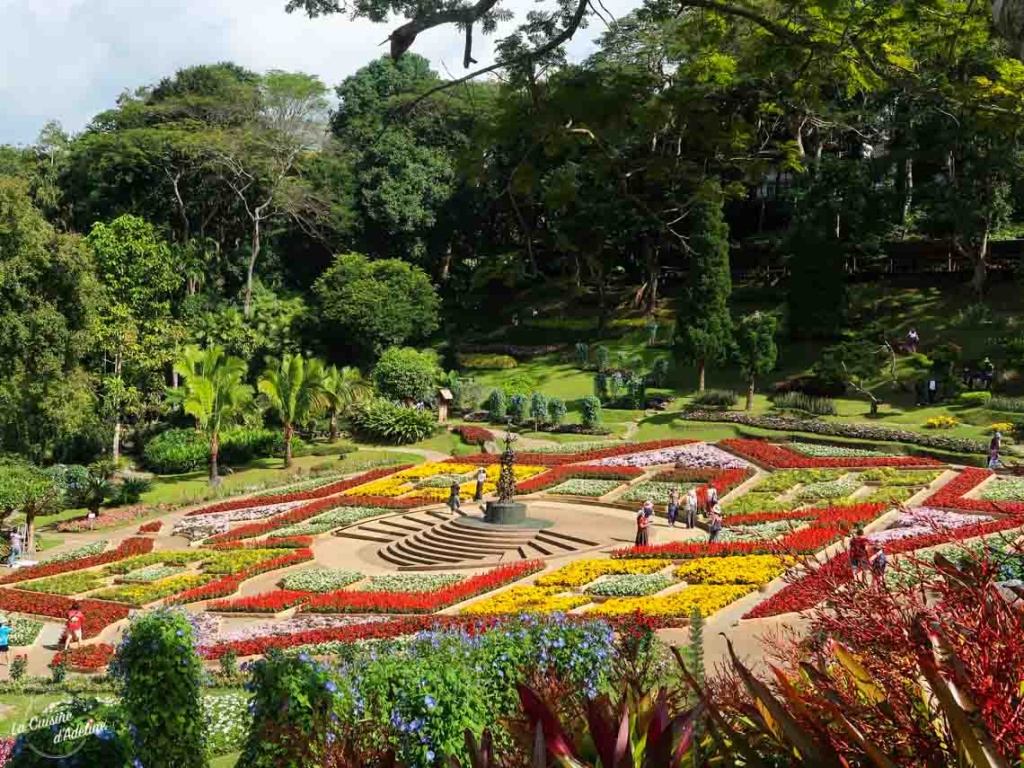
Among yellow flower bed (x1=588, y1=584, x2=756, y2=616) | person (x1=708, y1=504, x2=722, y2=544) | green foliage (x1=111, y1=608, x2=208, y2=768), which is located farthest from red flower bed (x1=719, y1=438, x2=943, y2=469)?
green foliage (x1=111, y1=608, x2=208, y2=768)

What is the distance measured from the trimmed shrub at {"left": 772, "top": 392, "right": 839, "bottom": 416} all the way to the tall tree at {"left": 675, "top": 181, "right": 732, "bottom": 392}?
4270mm

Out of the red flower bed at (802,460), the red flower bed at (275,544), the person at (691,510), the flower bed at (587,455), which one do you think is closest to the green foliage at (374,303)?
the flower bed at (587,455)

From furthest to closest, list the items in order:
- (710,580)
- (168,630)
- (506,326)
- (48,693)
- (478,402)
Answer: (506,326) → (478,402) → (710,580) → (48,693) → (168,630)

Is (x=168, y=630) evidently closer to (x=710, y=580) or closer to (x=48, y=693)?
(x=48, y=693)

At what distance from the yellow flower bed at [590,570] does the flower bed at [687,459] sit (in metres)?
10.3

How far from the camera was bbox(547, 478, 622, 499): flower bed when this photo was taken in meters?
30.6

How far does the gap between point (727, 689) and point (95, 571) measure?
80.0 ft

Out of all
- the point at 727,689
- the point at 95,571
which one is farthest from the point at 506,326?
the point at 727,689

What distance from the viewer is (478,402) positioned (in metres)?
47.1

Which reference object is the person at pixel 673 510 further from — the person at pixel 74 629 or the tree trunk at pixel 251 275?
the tree trunk at pixel 251 275

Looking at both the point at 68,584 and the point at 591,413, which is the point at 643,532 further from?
the point at 591,413

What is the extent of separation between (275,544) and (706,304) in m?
22.7

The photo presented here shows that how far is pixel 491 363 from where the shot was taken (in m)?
53.8

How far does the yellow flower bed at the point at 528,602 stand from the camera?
19312mm
